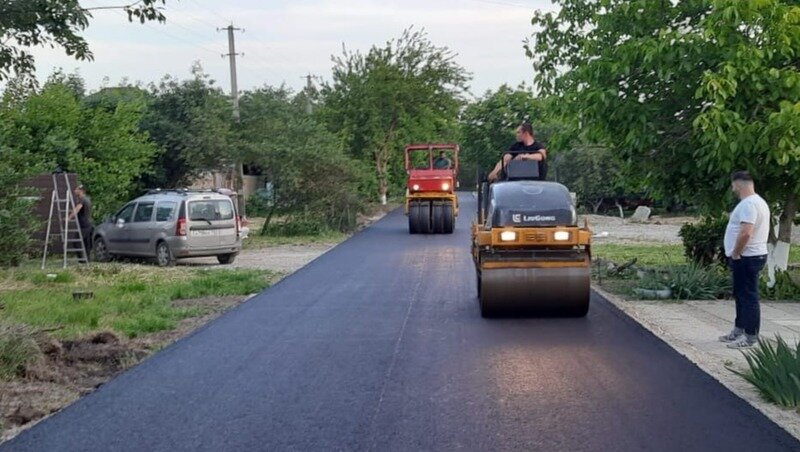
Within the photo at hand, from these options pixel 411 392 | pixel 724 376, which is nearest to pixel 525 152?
pixel 724 376

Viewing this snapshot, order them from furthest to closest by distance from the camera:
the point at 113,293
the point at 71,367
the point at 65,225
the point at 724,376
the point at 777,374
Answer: the point at 65,225, the point at 113,293, the point at 71,367, the point at 724,376, the point at 777,374

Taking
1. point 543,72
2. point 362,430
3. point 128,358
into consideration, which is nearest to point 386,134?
point 543,72

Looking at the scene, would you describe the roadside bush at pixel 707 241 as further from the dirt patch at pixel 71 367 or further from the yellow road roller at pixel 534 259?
the dirt patch at pixel 71 367

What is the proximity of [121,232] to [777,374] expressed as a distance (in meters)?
16.5

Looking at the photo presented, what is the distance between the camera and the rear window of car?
65.6 feet

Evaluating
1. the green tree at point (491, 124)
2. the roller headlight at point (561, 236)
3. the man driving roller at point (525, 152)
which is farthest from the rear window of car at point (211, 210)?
the green tree at point (491, 124)

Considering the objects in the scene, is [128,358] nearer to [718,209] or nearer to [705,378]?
[705,378]

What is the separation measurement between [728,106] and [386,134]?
112ft

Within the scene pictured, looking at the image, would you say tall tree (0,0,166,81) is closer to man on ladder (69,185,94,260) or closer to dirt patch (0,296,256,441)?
dirt patch (0,296,256,441)

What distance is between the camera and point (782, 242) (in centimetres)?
1408

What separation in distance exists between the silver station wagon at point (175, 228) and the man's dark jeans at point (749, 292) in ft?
42.5

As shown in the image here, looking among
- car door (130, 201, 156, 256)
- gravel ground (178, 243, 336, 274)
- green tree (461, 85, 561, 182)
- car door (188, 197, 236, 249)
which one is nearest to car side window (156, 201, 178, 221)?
car door (130, 201, 156, 256)

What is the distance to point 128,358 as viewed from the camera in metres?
9.70

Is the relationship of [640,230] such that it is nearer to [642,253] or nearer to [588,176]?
[642,253]
